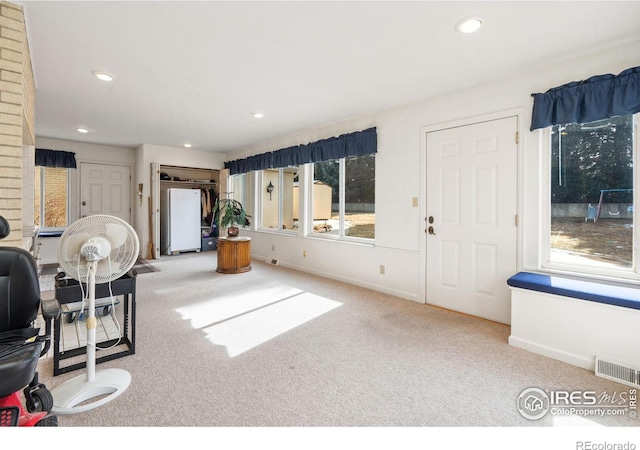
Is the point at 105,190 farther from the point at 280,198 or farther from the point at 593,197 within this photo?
the point at 593,197

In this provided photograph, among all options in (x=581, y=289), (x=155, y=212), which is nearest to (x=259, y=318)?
(x=581, y=289)

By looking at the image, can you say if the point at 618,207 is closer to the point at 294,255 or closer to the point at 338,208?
the point at 338,208

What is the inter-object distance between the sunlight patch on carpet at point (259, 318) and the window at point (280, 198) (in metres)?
2.23

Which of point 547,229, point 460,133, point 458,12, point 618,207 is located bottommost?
point 547,229

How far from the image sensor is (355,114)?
4.24m

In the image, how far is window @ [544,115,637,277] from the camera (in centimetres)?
248

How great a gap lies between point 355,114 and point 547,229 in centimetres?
259

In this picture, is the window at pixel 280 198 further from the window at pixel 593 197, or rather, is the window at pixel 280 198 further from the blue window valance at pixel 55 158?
the window at pixel 593 197

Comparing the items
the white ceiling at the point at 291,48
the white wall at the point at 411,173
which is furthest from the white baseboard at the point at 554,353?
the white ceiling at the point at 291,48

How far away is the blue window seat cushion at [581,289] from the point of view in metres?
2.07

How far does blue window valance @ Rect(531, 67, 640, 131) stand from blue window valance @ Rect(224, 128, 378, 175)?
1840 millimetres

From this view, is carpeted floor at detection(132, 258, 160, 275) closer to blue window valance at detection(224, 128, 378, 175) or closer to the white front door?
the white front door

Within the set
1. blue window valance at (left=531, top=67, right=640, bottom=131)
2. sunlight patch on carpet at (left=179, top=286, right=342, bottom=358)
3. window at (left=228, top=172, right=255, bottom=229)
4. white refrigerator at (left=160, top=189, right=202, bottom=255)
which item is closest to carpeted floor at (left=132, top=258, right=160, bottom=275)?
white refrigerator at (left=160, top=189, right=202, bottom=255)
